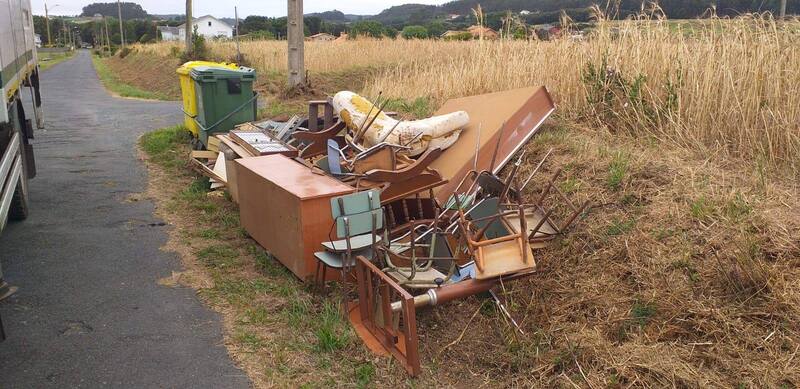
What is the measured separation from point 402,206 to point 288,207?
3.19 feet

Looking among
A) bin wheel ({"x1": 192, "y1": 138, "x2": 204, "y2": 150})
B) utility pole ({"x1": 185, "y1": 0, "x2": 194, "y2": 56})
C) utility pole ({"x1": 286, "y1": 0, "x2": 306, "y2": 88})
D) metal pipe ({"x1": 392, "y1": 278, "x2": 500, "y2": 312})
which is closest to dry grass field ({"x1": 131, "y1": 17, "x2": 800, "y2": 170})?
metal pipe ({"x1": 392, "y1": 278, "x2": 500, "y2": 312})

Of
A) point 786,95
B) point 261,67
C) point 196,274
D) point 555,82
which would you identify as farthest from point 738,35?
point 261,67

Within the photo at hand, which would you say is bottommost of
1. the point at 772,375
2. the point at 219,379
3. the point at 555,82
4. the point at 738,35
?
the point at 219,379

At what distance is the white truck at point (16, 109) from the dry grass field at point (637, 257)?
1.41 metres

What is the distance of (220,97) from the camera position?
893cm

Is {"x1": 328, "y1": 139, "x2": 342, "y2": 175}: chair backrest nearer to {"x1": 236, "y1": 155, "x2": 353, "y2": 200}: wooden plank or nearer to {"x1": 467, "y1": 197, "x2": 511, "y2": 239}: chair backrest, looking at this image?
{"x1": 236, "y1": 155, "x2": 353, "y2": 200}: wooden plank

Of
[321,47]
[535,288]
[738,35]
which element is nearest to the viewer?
[535,288]

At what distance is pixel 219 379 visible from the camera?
11.8ft

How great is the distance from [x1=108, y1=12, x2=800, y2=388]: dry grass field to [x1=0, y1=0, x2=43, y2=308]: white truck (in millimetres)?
1411

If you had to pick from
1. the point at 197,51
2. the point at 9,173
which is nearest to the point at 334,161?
the point at 9,173

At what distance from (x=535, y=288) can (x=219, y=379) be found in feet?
7.10

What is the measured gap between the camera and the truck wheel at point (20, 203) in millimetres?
6062

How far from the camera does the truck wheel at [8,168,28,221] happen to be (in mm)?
6062

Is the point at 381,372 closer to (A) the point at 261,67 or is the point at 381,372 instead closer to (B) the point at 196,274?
(B) the point at 196,274
